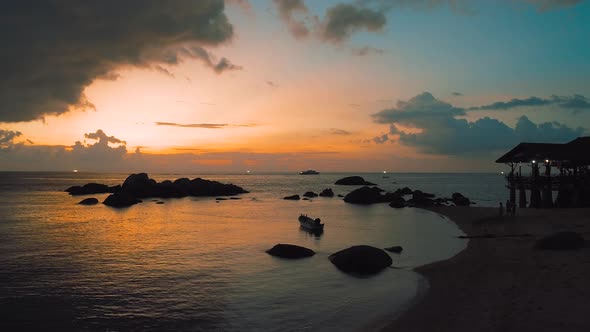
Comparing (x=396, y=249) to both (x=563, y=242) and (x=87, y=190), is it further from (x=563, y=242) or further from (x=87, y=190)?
(x=87, y=190)

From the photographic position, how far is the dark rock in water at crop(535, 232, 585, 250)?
21.4m

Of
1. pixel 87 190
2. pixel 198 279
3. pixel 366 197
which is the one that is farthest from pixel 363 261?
pixel 87 190

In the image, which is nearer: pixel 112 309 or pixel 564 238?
pixel 112 309

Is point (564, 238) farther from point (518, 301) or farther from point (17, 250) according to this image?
point (17, 250)

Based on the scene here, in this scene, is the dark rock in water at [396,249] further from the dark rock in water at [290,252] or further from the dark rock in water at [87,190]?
the dark rock in water at [87,190]

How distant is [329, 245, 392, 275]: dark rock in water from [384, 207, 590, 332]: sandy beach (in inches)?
85.2

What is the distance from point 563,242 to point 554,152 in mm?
28695

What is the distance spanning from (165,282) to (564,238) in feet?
72.8

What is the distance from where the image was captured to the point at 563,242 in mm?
21641

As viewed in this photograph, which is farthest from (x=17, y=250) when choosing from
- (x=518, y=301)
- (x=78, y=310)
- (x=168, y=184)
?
(x=168, y=184)

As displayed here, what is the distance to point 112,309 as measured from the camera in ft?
53.2

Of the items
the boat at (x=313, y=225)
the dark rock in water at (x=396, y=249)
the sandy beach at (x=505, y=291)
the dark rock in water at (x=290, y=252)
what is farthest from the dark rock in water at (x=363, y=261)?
the boat at (x=313, y=225)

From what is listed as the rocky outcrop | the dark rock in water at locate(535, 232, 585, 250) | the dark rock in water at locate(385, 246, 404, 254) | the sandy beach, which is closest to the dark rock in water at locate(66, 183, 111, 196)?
the rocky outcrop

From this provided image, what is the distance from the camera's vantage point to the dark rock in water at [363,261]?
2153 centimetres
